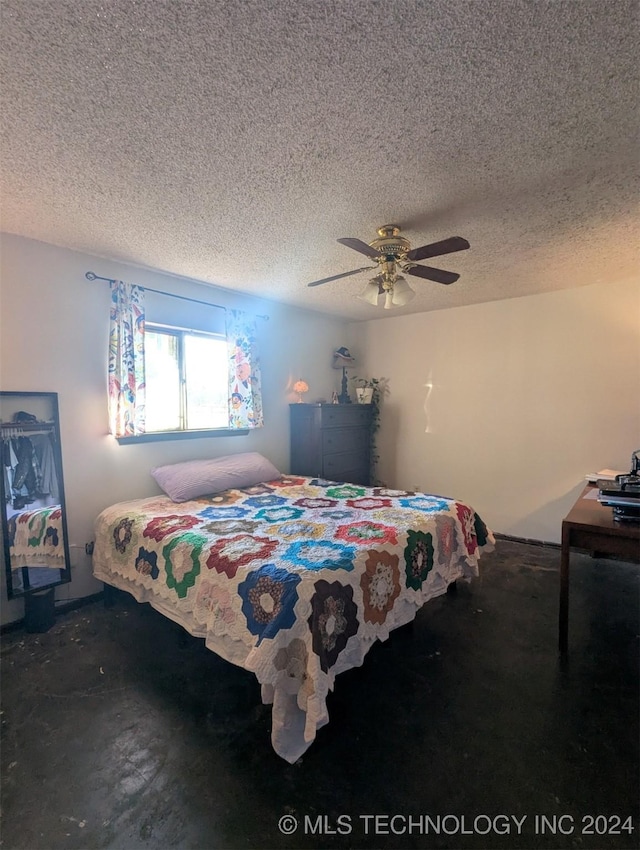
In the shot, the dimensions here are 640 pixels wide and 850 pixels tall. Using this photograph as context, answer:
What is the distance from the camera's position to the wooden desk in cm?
192

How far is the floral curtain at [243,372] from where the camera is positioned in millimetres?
3572

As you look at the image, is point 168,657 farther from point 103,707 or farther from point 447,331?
point 447,331

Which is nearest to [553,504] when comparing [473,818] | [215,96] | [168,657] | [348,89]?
[473,818]

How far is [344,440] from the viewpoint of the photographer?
4.29 metres

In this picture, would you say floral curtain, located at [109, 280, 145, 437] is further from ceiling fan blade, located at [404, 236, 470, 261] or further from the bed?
ceiling fan blade, located at [404, 236, 470, 261]

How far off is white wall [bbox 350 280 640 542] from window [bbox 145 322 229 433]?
6.98 ft

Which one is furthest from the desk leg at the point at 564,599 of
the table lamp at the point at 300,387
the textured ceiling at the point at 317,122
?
the table lamp at the point at 300,387

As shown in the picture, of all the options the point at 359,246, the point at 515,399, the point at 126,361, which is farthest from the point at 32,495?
the point at 515,399

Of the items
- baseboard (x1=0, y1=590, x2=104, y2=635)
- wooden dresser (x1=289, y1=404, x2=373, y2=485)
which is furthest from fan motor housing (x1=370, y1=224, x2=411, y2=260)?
baseboard (x1=0, y1=590, x2=104, y2=635)

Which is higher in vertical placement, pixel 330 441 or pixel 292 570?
pixel 330 441

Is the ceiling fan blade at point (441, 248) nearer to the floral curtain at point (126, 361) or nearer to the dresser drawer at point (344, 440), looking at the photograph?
the floral curtain at point (126, 361)

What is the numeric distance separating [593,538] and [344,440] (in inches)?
102

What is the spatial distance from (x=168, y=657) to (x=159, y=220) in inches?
97.2

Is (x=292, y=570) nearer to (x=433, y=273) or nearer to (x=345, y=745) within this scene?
(x=345, y=745)
